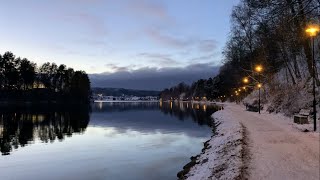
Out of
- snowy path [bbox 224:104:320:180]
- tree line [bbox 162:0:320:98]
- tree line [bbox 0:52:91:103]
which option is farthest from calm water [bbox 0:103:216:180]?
tree line [bbox 0:52:91:103]

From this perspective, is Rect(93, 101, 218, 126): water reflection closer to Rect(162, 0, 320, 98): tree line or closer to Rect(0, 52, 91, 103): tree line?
Rect(162, 0, 320, 98): tree line

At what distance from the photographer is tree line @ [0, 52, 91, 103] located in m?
132

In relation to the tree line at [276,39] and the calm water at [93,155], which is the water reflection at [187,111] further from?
the calm water at [93,155]

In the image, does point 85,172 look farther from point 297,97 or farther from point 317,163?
point 297,97

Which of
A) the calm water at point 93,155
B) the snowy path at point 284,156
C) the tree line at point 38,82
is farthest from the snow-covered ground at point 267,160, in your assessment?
the tree line at point 38,82

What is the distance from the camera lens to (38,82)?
155125 millimetres

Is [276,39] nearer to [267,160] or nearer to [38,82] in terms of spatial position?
[267,160]

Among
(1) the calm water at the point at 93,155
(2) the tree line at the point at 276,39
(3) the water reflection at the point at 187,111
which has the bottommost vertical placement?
(1) the calm water at the point at 93,155

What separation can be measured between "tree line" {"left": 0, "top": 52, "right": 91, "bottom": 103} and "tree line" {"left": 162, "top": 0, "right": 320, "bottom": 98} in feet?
265

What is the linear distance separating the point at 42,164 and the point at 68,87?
471ft

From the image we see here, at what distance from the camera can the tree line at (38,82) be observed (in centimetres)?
13212

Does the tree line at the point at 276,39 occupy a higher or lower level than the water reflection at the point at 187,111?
higher

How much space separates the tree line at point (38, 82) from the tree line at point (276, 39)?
80.9 metres

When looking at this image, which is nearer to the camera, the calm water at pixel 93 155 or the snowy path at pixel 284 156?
the snowy path at pixel 284 156
